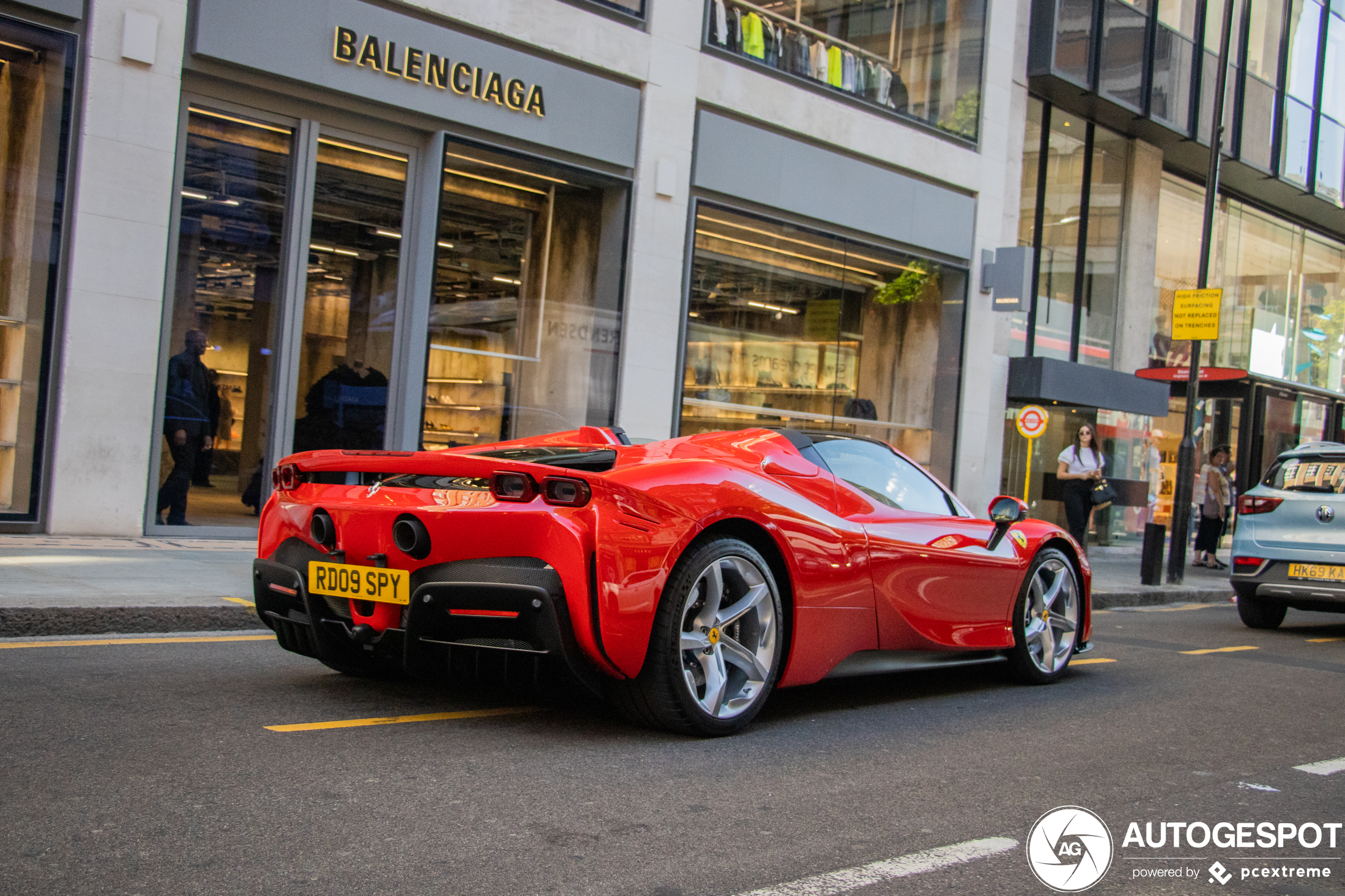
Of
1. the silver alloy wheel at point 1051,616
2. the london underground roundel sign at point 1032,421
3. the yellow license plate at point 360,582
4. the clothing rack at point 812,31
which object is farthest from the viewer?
the london underground roundel sign at point 1032,421

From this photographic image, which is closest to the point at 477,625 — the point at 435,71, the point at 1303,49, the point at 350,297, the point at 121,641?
the point at 121,641

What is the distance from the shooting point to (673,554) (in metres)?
4.20

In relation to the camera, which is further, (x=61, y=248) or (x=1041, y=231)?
(x=1041, y=231)

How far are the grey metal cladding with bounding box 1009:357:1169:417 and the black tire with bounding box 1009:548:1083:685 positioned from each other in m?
11.7

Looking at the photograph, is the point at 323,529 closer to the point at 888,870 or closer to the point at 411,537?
the point at 411,537

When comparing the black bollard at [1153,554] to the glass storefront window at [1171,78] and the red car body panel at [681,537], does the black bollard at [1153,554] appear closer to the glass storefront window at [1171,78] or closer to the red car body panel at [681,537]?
the red car body panel at [681,537]

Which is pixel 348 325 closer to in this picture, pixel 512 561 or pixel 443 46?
pixel 443 46

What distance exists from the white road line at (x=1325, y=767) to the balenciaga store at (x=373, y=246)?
27.8 ft

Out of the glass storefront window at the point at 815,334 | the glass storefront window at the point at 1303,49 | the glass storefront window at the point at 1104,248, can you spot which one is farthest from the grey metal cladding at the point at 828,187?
the glass storefront window at the point at 1303,49

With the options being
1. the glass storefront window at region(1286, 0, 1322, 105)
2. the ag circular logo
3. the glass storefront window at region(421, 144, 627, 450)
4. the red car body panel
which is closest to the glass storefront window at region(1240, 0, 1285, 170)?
the glass storefront window at region(1286, 0, 1322, 105)

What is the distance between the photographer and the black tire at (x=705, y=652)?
4.21 metres

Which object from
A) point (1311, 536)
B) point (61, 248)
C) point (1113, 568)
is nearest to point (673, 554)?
point (61, 248)

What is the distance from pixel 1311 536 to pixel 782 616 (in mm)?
7317

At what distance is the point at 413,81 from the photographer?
432 inches
